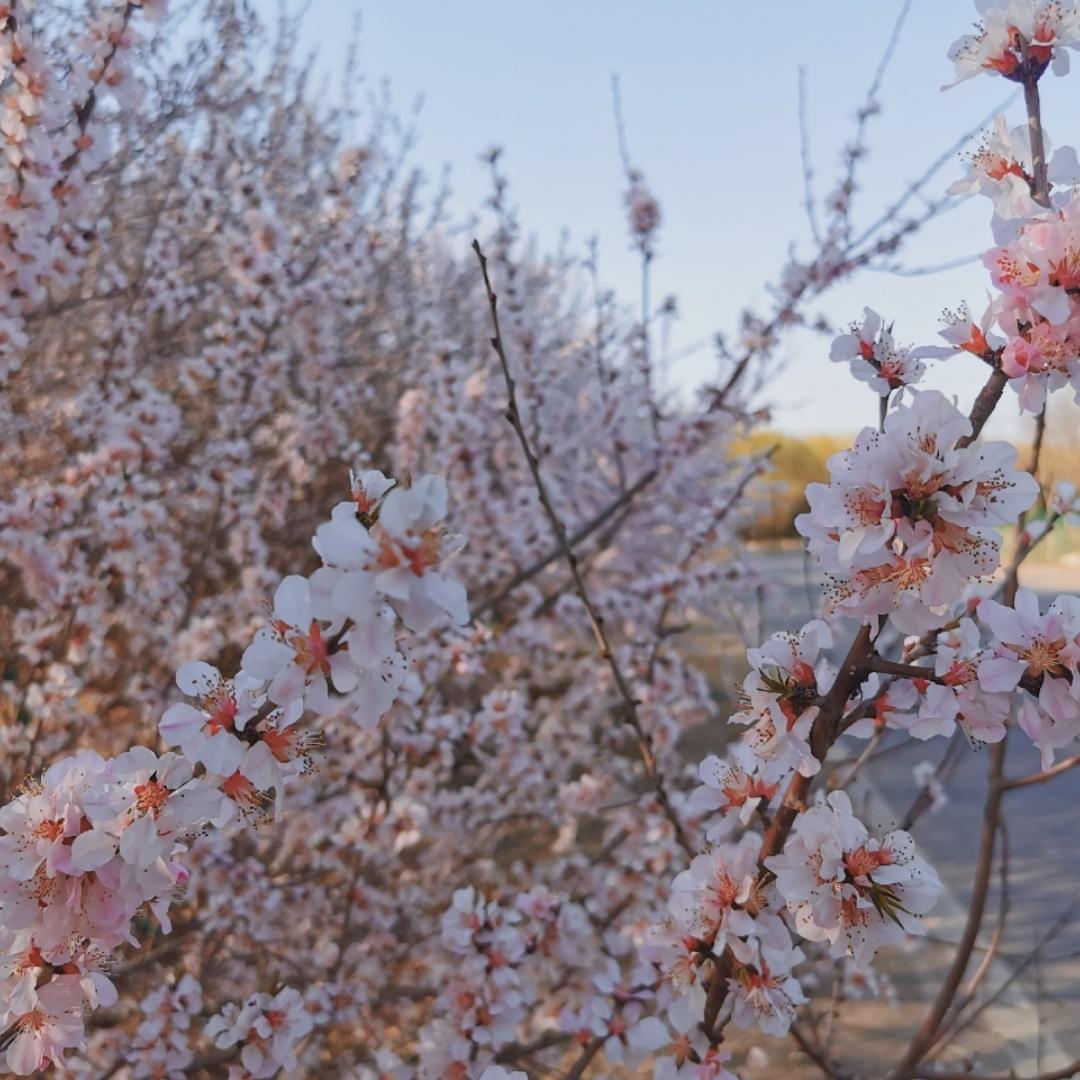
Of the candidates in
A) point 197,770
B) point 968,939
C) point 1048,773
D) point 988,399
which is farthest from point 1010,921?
point 197,770

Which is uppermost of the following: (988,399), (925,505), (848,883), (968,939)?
(988,399)

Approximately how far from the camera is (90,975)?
36.4 inches

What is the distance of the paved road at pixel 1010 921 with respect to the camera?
9.45ft

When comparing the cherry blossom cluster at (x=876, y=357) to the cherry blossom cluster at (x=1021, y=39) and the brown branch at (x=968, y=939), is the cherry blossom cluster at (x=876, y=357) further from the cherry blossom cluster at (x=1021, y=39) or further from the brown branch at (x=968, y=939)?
the brown branch at (x=968, y=939)

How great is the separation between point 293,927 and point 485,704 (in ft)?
3.55

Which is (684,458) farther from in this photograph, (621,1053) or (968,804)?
(968,804)

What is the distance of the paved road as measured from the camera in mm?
2879

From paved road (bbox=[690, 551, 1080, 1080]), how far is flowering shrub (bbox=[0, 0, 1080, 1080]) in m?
0.44

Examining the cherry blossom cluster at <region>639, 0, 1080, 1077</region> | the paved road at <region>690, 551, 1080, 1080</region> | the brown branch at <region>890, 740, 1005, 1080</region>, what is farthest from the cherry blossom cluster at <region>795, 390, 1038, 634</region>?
the paved road at <region>690, 551, 1080, 1080</region>

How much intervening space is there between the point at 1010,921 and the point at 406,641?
13.1 feet

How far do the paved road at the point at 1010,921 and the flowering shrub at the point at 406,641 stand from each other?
1.45 ft

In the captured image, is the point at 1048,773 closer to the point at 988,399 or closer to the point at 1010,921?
the point at 988,399

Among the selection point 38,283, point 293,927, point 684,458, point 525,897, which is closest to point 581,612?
point 684,458

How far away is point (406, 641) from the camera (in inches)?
40.7
